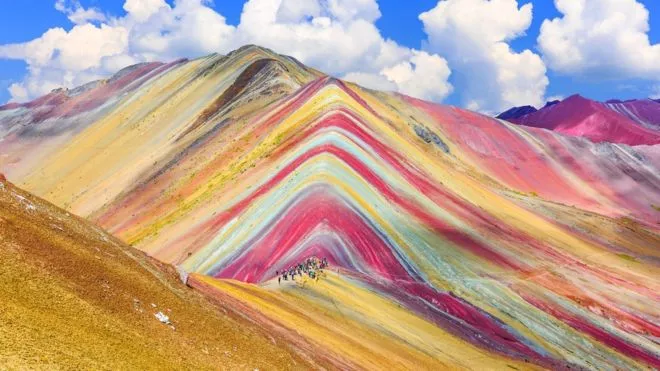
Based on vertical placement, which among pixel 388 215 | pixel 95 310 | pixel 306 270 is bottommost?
pixel 95 310

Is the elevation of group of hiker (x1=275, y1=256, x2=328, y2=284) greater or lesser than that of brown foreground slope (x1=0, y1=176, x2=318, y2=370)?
greater

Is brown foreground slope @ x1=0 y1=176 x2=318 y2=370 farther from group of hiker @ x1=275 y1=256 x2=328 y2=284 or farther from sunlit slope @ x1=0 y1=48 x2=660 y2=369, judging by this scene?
group of hiker @ x1=275 y1=256 x2=328 y2=284

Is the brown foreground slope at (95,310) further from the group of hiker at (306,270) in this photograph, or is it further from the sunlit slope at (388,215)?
the group of hiker at (306,270)

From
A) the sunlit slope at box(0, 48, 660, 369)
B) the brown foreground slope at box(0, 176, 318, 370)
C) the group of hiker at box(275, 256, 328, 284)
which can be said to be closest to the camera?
the brown foreground slope at box(0, 176, 318, 370)

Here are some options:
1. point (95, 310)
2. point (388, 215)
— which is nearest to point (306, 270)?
point (388, 215)

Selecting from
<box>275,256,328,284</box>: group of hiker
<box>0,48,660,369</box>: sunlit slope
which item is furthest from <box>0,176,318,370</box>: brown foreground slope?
<box>275,256,328,284</box>: group of hiker

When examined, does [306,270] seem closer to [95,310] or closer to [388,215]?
[388,215]

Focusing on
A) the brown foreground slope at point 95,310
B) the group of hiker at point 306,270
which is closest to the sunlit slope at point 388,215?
the group of hiker at point 306,270
